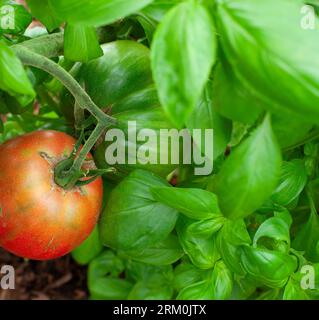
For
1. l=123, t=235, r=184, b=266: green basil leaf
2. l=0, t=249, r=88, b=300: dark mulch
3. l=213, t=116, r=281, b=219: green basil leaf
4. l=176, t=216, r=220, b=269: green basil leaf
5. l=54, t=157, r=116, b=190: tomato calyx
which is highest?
l=213, t=116, r=281, b=219: green basil leaf

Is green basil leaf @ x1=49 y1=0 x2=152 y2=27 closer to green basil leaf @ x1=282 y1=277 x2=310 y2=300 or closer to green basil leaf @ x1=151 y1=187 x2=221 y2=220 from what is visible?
green basil leaf @ x1=151 y1=187 x2=221 y2=220

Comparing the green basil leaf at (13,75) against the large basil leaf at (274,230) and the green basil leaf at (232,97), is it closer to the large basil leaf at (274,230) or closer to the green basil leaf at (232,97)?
the green basil leaf at (232,97)

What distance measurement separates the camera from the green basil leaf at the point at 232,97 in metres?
0.40

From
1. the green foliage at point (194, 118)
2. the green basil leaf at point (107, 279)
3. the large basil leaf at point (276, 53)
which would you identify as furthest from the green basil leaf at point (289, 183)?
the green basil leaf at point (107, 279)

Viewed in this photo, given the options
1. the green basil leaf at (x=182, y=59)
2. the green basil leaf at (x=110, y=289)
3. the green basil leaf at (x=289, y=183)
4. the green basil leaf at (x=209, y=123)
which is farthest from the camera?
the green basil leaf at (x=110, y=289)

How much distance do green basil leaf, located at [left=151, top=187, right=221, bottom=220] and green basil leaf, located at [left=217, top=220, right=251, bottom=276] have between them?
0.06 ft

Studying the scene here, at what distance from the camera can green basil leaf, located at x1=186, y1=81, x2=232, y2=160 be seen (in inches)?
18.7

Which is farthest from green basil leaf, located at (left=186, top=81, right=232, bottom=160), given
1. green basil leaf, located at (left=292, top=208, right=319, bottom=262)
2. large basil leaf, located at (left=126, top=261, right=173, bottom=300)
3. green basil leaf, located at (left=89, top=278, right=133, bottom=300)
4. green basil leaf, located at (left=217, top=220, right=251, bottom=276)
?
green basil leaf, located at (left=89, top=278, right=133, bottom=300)

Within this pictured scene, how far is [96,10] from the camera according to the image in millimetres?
394

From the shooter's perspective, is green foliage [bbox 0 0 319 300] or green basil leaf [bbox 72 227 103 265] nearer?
green foliage [bbox 0 0 319 300]

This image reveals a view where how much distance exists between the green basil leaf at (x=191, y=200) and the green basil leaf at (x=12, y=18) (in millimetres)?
186

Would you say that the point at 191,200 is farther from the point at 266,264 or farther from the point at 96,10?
the point at 96,10

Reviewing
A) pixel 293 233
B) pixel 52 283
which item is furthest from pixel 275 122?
pixel 52 283
